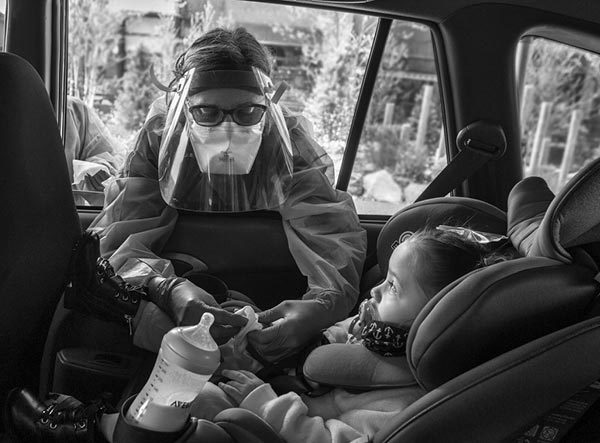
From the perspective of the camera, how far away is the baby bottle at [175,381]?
1.20m

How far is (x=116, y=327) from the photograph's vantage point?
1.74m

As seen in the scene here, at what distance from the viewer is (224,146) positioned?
1.74 metres

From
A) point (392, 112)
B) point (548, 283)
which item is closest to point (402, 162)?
point (392, 112)

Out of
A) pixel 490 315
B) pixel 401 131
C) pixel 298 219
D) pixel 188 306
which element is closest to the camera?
pixel 490 315

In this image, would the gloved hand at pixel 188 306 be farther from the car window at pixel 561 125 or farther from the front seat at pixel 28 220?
the car window at pixel 561 125

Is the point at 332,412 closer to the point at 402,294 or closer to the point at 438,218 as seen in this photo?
the point at 402,294

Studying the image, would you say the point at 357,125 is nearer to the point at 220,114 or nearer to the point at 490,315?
the point at 220,114

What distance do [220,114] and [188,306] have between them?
465 mm

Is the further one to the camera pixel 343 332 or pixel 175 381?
pixel 343 332

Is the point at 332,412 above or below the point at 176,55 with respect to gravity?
below

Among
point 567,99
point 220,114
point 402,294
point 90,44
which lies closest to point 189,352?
point 402,294

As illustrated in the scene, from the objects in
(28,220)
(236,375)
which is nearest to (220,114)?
(28,220)

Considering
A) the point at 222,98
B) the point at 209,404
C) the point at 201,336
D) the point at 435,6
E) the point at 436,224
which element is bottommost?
the point at 209,404

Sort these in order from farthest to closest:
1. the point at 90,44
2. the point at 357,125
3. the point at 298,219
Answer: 1. the point at 90,44
2. the point at 357,125
3. the point at 298,219
